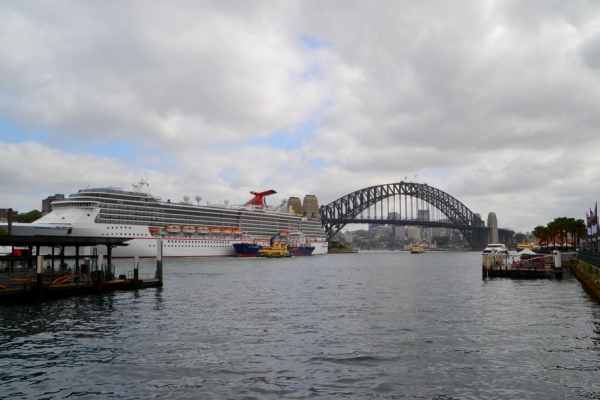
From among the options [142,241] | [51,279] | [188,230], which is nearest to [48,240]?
[51,279]

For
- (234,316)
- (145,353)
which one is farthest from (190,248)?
(145,353)

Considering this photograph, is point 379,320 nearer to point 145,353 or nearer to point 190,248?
point 145,353

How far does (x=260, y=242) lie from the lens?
12069 centimetres

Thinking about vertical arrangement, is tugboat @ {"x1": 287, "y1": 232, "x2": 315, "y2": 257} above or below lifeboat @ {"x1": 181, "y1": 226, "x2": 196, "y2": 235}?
below

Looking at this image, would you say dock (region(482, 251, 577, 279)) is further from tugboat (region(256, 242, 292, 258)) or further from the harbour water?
tugboat (region(256, 242, 292, 258))

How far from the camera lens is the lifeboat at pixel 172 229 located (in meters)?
96.7

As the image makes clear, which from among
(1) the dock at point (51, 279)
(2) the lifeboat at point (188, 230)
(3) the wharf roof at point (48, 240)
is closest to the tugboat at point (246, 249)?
(2) the lifeboat at point (188, 230)

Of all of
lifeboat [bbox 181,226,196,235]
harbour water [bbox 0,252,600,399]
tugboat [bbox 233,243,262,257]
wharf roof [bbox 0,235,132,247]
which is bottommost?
harbour water [bbox 0,252,600,399]

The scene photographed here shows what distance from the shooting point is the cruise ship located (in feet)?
278

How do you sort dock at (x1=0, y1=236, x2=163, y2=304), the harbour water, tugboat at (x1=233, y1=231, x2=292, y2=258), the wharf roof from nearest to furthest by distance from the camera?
1. the harbour water
2. dock at (x1=0, y1=236, x2=163, y2=304)
3. the wharf roof
4. tugboat at (x1=233, y1=231, x2=292, y2=258)

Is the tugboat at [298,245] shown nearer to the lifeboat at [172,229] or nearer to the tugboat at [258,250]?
the tugboat at [258,250]

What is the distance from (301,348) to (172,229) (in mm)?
82518

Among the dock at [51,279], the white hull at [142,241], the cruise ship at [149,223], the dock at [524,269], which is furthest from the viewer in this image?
the cruise ship at [149,223]

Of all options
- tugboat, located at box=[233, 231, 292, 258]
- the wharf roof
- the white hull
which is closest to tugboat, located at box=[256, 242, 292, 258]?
tugboat, located at box=[233, 231, 292, 258]
